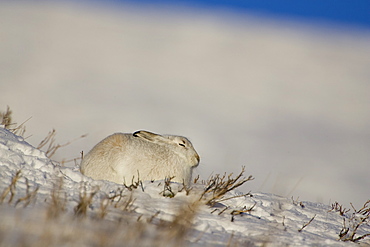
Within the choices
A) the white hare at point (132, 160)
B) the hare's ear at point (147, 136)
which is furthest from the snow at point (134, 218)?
the hare's ear at point (147, 136)

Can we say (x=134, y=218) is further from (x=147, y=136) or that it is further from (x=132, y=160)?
(x=147, y=136)

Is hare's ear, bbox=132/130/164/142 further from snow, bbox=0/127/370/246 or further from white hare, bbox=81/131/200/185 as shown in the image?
snow, bbox=0/127/370/246

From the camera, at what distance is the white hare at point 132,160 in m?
5.84

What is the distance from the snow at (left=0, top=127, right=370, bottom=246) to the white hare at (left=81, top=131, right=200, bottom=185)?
508 mm

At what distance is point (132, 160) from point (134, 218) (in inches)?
76.6

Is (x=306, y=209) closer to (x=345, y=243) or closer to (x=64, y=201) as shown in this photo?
(x=345, y=243)

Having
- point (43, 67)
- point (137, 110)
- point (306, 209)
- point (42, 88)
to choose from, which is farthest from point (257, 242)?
point (43, 67)

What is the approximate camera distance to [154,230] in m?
3.66

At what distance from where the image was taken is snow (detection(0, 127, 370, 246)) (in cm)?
301

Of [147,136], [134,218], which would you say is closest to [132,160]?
[147,136]

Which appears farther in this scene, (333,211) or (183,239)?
(333,211)

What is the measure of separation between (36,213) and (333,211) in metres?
4.34

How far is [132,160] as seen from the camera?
588 cm

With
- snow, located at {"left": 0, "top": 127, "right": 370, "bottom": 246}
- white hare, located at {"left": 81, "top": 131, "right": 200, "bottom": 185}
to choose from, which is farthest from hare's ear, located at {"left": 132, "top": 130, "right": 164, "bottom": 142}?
snow, located at {"left": 0, "top": 127, "right": 370, "bottom": 246}
